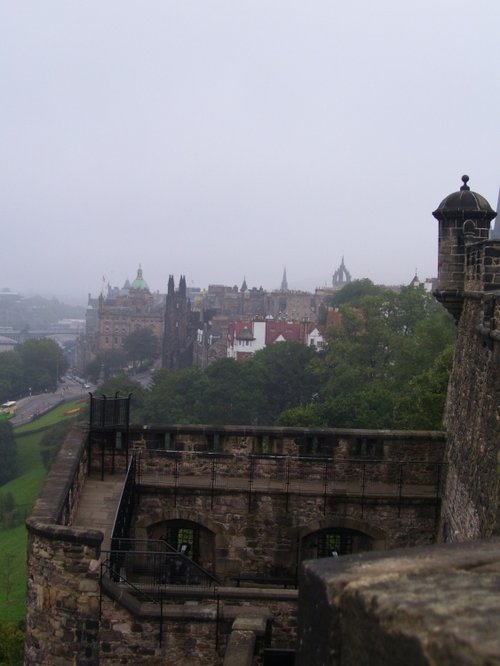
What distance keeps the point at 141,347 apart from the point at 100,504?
469 ft

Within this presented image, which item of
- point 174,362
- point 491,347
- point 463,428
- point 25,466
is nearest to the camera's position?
point 491,347

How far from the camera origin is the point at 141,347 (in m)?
154

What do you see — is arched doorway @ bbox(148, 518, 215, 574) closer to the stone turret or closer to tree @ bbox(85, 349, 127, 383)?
the stone turret

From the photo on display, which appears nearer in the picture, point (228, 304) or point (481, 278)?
point (481, 278)

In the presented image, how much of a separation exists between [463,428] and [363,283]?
89526 mm

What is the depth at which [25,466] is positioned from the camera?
7969 centimetres

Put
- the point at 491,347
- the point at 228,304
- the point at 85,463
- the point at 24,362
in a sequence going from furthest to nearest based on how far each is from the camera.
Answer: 1. the point at 228,304
2. the point at 24,362
3. the point at 85,463
4. the point at 491,347

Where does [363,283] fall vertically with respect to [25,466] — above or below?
above

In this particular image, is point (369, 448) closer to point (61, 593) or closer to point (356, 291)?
point (61, 593)

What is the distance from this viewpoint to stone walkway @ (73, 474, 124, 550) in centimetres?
1097

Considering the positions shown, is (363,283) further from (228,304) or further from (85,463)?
(85,463)

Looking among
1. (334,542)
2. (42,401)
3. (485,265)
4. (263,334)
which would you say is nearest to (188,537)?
(334,542)

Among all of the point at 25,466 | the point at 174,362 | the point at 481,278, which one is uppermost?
the point at 481,278

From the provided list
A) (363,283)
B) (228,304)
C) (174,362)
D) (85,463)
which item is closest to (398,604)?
(85,463)
